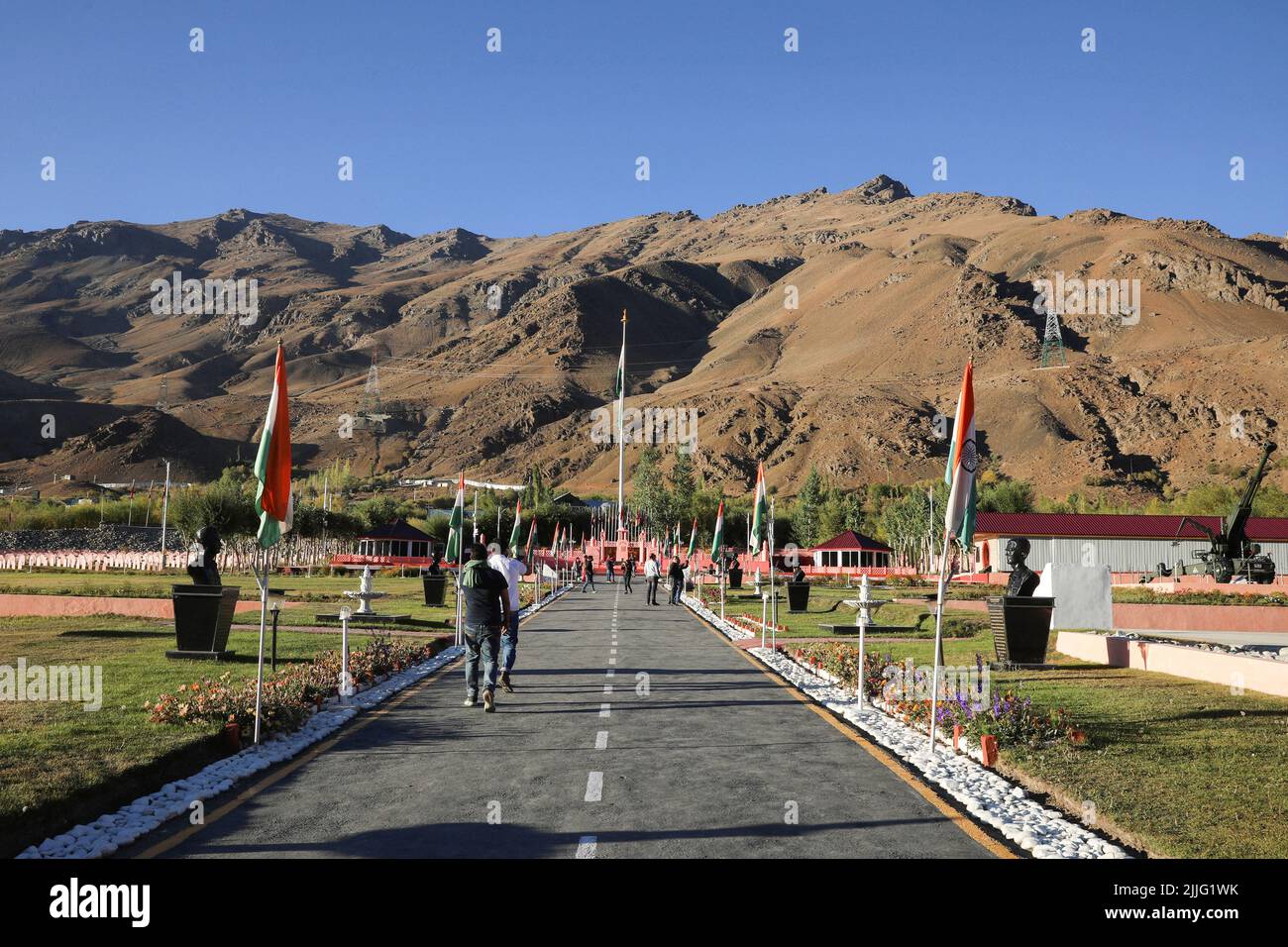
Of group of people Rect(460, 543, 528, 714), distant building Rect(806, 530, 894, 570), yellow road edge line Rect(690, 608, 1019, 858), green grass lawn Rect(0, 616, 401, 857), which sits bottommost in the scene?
distant building Rect(806, 530, 894, 570)

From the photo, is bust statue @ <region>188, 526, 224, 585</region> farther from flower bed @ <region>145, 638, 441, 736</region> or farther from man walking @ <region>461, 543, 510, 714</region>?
man walking @ <region>461, 543, 510, 714</region>

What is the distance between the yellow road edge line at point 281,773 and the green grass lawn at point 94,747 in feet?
2.40

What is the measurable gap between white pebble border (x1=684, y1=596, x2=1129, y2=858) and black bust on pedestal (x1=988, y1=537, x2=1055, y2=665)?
4.03 m

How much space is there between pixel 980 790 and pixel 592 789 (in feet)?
9.91

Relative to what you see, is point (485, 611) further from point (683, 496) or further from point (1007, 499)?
point (683, 496)

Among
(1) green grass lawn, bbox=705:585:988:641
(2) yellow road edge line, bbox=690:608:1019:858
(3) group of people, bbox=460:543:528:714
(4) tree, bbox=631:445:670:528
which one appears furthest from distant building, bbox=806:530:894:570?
(3) group of people, bbox=460:543:528:714

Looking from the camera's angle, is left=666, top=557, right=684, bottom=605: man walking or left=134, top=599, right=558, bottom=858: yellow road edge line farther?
left=666, top=557, right=684, bottom=605: man walking

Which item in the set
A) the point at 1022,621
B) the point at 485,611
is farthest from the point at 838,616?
the point at 485,611

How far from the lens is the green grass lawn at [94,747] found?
7.75 metres

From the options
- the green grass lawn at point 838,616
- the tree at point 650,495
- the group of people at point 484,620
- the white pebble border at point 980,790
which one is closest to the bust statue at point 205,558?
the group of people at point 484,620

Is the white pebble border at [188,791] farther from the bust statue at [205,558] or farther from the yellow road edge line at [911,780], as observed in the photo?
the bust statue at [205,558]

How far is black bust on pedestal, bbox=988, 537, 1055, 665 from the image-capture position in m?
17.9
